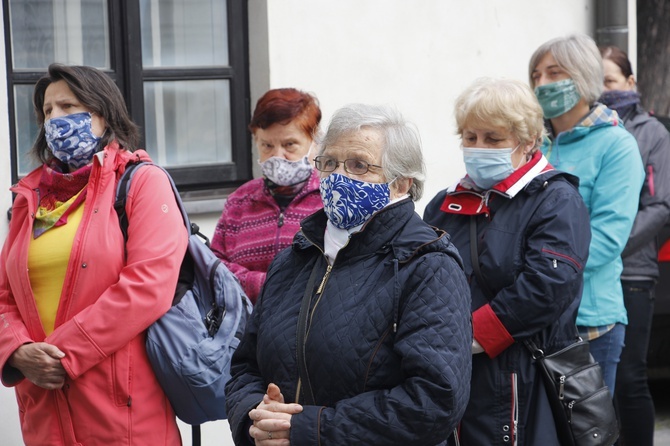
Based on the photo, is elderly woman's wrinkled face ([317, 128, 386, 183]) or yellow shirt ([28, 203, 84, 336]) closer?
elderly woman's wrinkled face ([317, 128, 386, 183])

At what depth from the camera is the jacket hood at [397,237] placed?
282cm

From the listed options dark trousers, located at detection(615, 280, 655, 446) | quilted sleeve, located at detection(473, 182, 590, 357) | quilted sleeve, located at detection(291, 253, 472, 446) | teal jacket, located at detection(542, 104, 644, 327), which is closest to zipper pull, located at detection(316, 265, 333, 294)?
quilted sleeve, located at detection(291, 253, 472, 446)

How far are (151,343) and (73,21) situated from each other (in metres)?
2.28

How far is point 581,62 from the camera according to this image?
4.66 meters

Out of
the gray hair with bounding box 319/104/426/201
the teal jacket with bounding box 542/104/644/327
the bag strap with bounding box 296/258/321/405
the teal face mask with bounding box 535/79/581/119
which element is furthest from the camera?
the teal face mask with bounding box 535/79/581/119

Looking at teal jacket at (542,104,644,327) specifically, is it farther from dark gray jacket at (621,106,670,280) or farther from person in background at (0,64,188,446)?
person in background at (0,64,188,446)

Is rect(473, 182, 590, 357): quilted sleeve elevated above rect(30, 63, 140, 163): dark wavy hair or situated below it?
below

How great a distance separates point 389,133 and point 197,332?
124 centimetres

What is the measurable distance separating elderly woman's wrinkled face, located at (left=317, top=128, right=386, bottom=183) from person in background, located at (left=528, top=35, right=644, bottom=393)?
69.6 inches

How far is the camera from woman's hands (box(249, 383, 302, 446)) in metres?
2.74

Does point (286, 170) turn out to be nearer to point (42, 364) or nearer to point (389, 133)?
point (42, 364)

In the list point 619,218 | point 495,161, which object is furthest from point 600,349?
point 495,161

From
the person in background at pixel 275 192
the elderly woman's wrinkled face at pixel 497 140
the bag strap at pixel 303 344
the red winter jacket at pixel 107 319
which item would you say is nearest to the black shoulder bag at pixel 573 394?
the elderly woman's wrinkled face at pixel 497 140

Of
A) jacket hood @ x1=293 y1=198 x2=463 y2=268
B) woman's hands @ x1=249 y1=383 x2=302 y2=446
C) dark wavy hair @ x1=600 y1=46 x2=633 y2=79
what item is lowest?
woman's hands @ x1=249 y1=383 x2=302 y2=446
